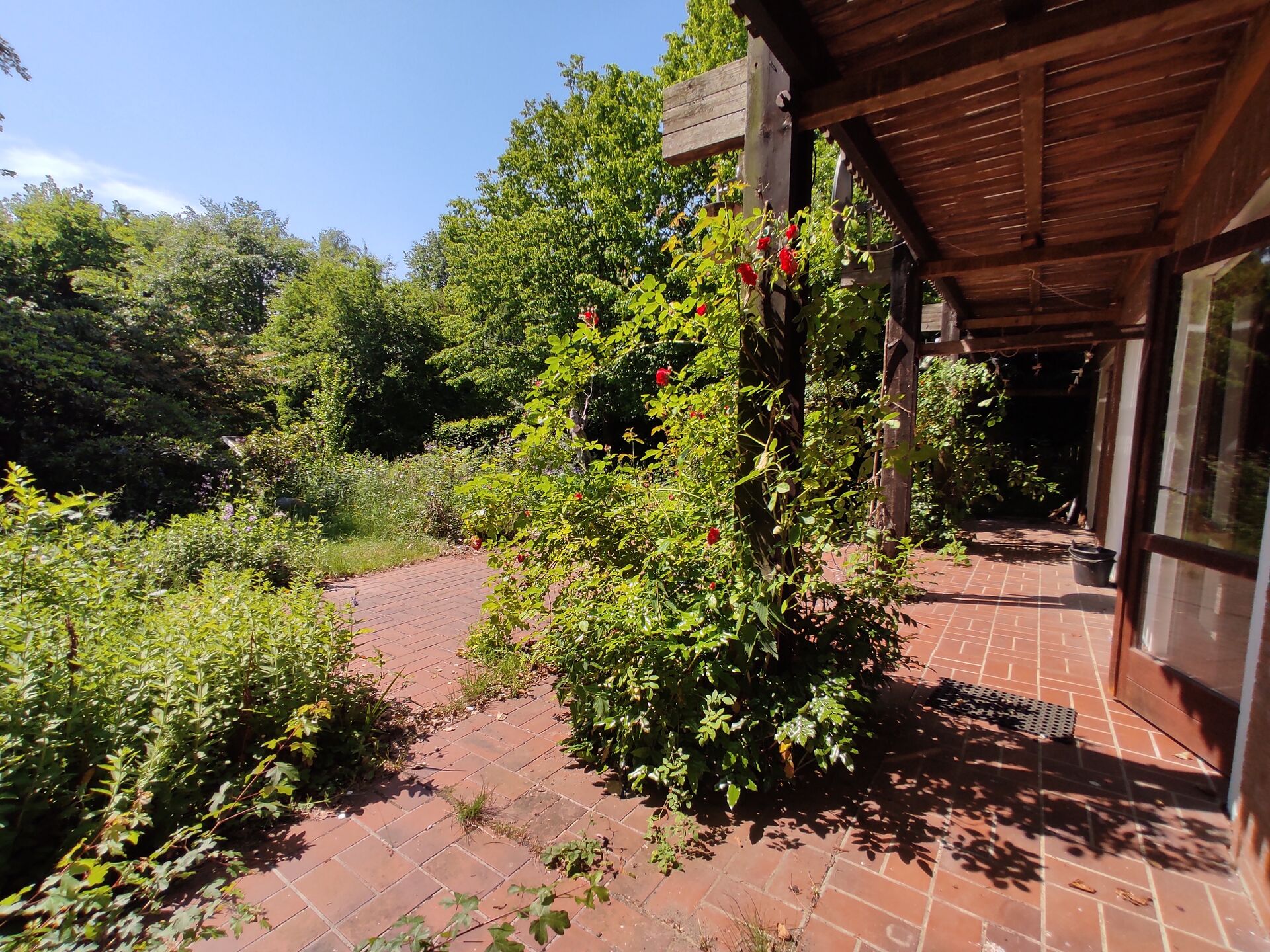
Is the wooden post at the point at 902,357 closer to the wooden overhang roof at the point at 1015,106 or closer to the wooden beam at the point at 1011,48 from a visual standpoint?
the wooden overhang roof at the point at 1015,106

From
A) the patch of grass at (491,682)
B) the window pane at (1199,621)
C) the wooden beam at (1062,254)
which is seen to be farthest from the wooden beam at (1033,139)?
the patch of grass at (491,682)

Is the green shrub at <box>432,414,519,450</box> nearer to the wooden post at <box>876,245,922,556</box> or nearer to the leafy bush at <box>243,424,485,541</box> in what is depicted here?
the leafy bush at <box>243,424,485,541</box>

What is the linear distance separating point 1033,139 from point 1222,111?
70cm

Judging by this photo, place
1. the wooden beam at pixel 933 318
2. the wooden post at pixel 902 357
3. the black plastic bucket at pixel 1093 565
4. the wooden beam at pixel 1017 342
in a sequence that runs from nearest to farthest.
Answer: the wooden post at pixel 902 357 < the black plastic bucket at pixel 1093 565 < the wooden beam at pixel 1017 342 < the wooden beam at pixel 933 318

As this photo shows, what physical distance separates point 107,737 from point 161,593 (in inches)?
32.4

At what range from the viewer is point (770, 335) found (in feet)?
6.67

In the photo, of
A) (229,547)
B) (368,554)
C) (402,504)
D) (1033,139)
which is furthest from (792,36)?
(402,504)

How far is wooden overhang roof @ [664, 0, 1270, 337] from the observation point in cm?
180

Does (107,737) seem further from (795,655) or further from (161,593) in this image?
(795,655)

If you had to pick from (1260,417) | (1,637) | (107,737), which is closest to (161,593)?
(1,637)

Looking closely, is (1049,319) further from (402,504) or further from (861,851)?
(402,504)

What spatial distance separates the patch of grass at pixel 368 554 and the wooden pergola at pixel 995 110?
5039 millimetres

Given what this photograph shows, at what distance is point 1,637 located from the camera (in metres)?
1.84

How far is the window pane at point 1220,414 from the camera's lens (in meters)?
2.27
